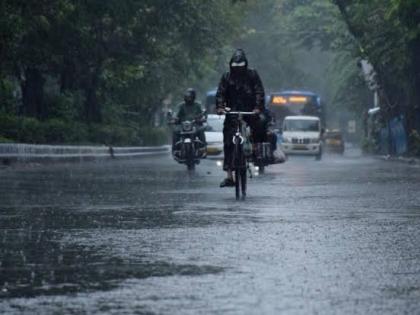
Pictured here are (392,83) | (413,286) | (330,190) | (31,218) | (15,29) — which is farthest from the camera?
(392,83)

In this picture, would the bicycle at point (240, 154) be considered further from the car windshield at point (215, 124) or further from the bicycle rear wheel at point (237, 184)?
the car windshield at point (215, 124)

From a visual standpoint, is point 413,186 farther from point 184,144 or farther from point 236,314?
point 236,314

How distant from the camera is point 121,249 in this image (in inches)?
411

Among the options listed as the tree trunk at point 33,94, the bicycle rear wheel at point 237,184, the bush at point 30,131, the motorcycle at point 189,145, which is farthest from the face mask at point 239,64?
the tree trunk at point 33,94

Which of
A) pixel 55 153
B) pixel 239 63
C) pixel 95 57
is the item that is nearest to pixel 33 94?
pixel 95 57

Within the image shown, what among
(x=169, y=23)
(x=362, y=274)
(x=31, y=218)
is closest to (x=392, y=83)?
(x=169, y=23)

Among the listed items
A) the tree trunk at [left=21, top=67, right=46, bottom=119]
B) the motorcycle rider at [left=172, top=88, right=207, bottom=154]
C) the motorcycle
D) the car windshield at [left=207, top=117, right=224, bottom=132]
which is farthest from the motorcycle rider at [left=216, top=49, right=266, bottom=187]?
the car windshield at [left=207, top=117, right=224, bottom=132]

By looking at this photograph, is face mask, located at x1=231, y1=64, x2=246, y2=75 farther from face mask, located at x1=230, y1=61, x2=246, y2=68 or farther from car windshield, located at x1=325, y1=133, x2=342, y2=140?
car windshield, located at x1=325, y1=133, x2=342, y2=140

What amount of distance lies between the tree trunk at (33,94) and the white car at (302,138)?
1886cm

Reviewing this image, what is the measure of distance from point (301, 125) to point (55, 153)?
96.4ft

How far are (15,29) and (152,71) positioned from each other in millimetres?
28314

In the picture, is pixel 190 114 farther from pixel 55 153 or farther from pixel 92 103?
pixel 92 103

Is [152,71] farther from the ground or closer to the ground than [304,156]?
farther from the ground

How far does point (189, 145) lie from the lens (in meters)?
30.8
